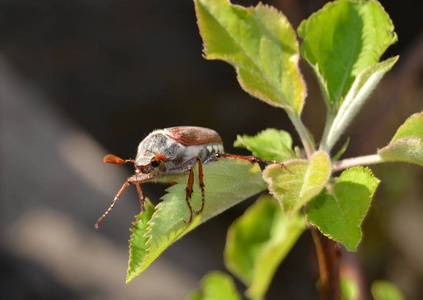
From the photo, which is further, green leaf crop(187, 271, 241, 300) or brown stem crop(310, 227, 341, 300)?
green leaf crop(187, 271, 241, 300)

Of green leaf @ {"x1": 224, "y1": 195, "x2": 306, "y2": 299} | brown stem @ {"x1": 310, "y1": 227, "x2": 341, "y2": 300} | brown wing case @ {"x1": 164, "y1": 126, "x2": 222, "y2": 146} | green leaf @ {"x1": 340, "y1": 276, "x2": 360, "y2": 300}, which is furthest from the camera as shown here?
green leaf @ {"x1": 224, "y1": 195, "x2": 306, "y2": 299}

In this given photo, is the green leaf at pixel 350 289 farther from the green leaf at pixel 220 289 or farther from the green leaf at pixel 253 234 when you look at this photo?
the green leaf at pixel 220 289

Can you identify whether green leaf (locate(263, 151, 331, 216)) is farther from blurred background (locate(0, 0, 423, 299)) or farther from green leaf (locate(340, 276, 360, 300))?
blurred background (locate(0, 0, 423, 299))

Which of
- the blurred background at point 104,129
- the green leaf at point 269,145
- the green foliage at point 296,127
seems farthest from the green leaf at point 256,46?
the blurred background at point 104,129

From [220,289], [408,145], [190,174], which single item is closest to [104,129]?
[220,289]

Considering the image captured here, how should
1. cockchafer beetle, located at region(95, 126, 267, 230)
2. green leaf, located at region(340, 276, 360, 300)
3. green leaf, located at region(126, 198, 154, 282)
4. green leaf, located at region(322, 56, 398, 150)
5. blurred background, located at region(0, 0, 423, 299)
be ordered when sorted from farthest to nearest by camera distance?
blurred background, located at region(0, 0, 423, 299) → green leaf, located at region(340, 276, 360, 300) → cockchafer beetle, located at region(95, 126, 267, 230) → green leaf, located at region(322, 56, 398, 150) → green leaf, located at region(126, 198, 154, 282)

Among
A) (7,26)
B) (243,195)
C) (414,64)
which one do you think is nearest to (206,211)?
(243,195)

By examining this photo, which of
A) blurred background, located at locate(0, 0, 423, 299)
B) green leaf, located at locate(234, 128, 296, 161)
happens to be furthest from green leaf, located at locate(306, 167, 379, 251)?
blurred background, located at locate(0, 0, 423, 299)
